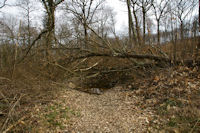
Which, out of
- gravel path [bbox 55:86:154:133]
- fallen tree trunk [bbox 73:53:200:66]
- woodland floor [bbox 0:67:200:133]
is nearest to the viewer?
woodland floor [bbox 0:67:200:133]

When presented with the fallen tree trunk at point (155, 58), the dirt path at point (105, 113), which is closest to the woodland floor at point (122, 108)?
the dirt path at point (105, 113)

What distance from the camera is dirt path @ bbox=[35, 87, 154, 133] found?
281cm

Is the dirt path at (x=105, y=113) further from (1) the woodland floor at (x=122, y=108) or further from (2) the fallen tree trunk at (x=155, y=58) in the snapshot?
(2) the fallen tree trunk at (x=155, y=58)

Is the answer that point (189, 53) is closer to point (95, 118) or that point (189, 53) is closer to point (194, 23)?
point (194, 23)

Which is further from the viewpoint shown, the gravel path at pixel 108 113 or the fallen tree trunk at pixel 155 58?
the fallen tree trunk at pixel 155 58

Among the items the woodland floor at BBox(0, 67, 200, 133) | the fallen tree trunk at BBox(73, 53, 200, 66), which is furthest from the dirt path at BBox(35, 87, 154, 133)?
the fallen tree trunk at BBox(73, 53, 200, 66)

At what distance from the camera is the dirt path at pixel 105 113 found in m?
2.81

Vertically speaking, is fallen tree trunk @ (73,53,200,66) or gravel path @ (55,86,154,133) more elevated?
fallen tree trunk @ (73,53,200,66)

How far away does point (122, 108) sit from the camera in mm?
3580

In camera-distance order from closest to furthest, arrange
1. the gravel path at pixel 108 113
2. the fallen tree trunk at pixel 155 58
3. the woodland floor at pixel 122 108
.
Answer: the woodland floor at pixel 122 108 → the gravel path at pixel 108 113 → the fallen tree trunk at pixel 155 58

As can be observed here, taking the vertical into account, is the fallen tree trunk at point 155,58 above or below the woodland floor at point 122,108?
above

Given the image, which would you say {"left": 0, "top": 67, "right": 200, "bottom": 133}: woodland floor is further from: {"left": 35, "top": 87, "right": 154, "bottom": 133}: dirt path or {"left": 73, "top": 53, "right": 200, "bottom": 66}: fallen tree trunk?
{"left": 73, "top": 53, "right": 200, "bottom": 66}: fallen tree trunk

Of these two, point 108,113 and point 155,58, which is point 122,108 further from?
point 155,58

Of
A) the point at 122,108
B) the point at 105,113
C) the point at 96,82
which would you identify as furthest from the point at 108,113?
the point at 96,82
